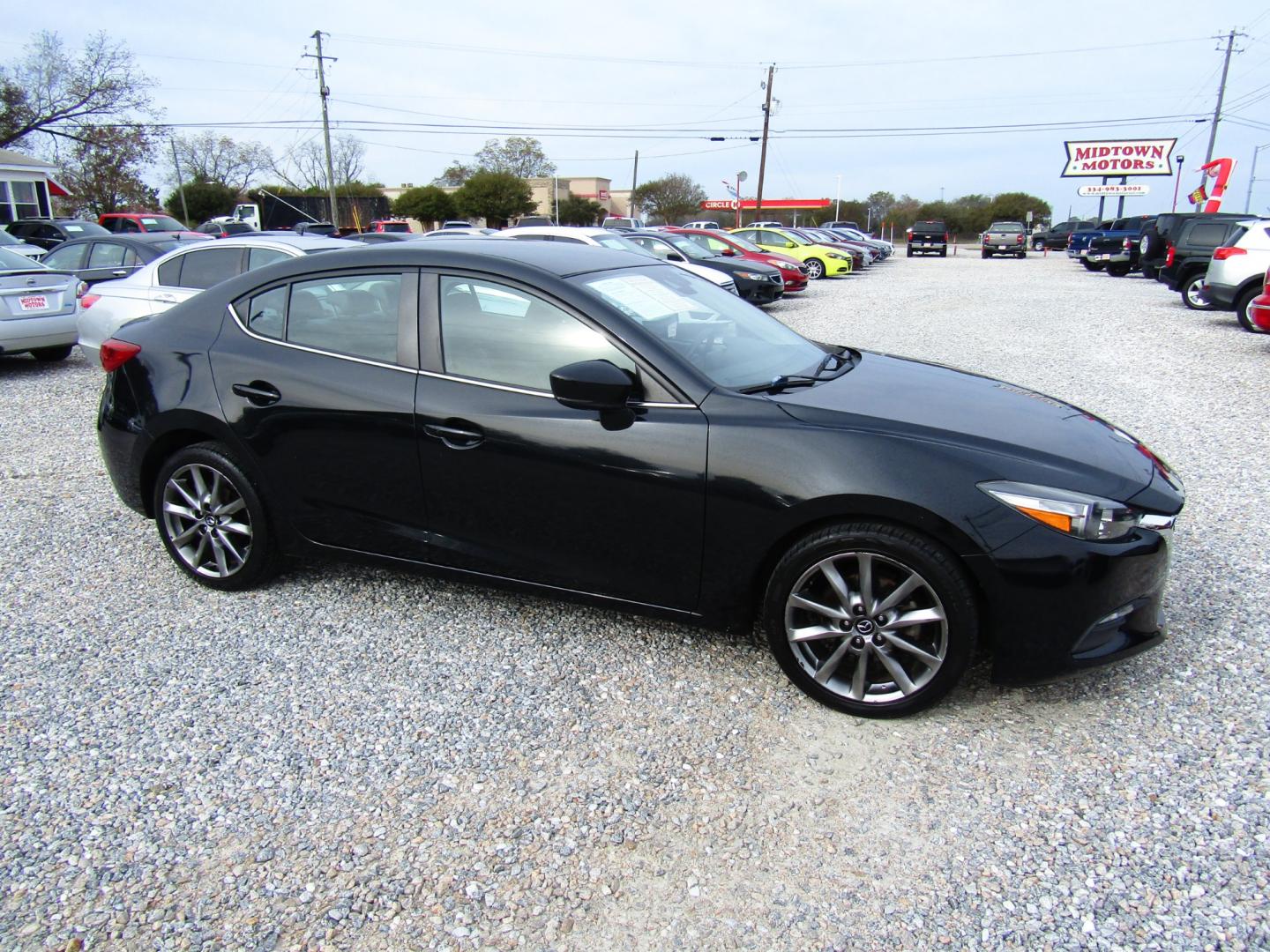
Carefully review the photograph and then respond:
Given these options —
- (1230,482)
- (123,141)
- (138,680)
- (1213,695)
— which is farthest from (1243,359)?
(123,141)

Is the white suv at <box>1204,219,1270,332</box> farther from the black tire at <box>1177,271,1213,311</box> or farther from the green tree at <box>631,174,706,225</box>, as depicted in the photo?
the green tree at <box>631,174,706,225</box>

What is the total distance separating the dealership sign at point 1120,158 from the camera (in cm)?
5219

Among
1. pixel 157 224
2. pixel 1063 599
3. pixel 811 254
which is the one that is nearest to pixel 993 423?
pixel 1063 599

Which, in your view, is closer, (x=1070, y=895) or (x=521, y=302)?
(x=1070, y=895)

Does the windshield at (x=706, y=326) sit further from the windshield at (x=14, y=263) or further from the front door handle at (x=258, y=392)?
the windshield at (x=14, y=263)

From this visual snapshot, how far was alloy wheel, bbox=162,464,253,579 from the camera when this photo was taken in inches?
157

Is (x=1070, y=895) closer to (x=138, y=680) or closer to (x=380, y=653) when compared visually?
(x=380, y=653)

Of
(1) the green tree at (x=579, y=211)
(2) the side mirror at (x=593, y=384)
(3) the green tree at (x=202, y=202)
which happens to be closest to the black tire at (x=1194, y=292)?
(2) the side mirror at (x=593, y=384)

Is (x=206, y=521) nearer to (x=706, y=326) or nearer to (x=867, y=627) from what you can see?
(x=706, y=326)

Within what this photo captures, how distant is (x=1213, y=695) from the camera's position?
10.5 ft

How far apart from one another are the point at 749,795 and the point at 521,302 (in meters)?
2.01

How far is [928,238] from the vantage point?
130 feet

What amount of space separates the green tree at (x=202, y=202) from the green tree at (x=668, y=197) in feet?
132

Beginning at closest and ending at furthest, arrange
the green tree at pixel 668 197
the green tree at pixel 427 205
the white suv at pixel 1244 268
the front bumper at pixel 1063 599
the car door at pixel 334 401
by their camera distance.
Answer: the front bumper at pixel 1063 599 → the car door at pixel 334 401 → the white suv at pixel 1244 268 → the green tree at pixel 427 205 → the green tree at pixel 668 197
